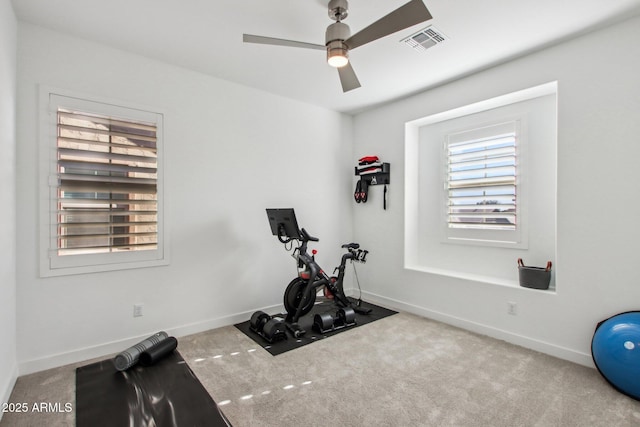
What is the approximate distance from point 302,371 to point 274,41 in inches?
102

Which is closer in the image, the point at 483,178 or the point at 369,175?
the point at 483,178

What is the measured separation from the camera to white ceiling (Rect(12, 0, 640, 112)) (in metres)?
2.32

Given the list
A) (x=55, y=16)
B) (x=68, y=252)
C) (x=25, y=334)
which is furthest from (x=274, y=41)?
(x=25, y=334)

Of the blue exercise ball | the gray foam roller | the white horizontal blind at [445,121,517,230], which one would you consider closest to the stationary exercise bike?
the gray foam roller

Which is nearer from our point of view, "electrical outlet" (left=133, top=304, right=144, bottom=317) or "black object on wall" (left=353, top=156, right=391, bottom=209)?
"electrical outlet" (left=133, top=304, right=144, bottom=317)

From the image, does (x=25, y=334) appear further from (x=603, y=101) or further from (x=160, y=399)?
(x=603, y=101)

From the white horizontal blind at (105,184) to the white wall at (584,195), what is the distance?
313cm

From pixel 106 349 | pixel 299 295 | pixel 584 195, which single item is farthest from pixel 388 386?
pixel 106 349

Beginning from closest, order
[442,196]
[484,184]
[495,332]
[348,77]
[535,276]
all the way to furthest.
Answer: [348,77], [535,276], [495,332], [484,184], [442,196]

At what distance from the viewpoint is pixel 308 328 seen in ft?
11.6

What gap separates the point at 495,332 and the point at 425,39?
3017 millimetres

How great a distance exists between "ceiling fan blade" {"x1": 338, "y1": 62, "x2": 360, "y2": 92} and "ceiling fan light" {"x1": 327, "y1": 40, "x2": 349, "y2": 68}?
191 mm

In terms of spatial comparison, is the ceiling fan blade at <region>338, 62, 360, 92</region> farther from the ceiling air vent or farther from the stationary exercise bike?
the stationary exercise bike

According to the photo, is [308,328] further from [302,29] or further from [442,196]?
[302,29]
